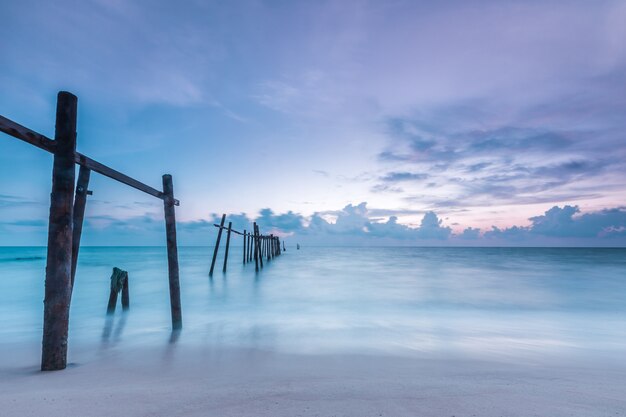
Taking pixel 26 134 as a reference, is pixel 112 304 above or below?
below

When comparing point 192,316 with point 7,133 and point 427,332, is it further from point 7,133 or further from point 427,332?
point 7,133

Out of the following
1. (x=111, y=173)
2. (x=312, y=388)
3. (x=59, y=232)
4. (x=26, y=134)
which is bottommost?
(x=312, y=388)

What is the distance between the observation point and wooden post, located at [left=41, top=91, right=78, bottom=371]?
12.3 ft

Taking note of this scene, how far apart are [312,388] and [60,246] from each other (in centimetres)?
313

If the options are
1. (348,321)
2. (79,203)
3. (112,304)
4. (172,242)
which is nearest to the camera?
(79,203)

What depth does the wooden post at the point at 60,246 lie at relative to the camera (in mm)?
3762

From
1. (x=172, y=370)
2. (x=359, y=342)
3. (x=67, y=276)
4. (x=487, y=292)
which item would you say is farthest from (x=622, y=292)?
(x=67, y=276)

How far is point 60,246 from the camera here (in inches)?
150

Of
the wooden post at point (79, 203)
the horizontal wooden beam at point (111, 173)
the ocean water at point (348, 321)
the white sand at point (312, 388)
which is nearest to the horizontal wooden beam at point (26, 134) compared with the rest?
the horizontal wooden beam at point (111, 173)

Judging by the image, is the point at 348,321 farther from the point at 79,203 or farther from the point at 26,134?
the point at 26,134

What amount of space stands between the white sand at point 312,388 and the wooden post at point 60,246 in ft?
1.05

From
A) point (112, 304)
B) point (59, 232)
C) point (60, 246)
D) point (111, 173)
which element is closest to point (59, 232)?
point (59, 232)

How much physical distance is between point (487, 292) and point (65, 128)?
51.2 feet

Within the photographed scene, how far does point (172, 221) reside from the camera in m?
6.61
